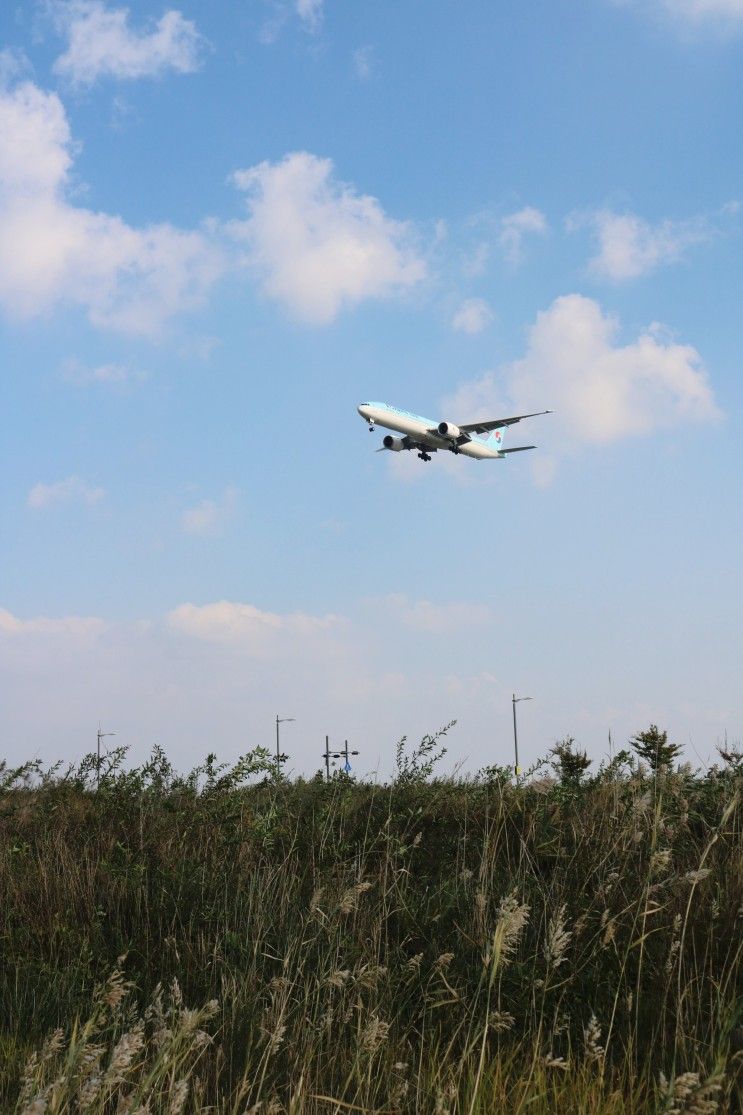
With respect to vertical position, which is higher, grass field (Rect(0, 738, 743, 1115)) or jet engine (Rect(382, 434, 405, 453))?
jet engine (Rect(382, 434, 405, 453))

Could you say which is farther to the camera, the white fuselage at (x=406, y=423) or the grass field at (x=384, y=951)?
the white fuselage at (x=406, y=423)

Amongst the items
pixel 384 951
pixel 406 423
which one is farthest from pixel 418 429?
pixel 384 951

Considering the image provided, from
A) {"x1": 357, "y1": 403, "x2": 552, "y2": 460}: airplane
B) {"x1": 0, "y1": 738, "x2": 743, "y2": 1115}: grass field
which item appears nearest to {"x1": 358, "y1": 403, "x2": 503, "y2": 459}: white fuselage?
{"x1": 357, "y1": 403, "x2": 552, "y2": 460}: airplane

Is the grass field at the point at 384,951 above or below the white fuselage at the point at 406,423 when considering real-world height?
below

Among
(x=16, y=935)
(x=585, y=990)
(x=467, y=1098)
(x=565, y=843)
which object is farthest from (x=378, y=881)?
(x=467, y=1098)

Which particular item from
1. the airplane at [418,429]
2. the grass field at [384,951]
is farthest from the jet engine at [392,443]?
the grass field at [384,951]

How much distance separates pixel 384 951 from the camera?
561 cm

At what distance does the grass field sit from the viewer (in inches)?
145

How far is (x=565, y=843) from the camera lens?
23.2ft

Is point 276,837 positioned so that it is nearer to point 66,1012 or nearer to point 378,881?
point 378,881

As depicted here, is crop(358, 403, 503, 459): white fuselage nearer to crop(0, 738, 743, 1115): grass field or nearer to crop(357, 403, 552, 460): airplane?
crop(357, 403, 552, 460): airplane

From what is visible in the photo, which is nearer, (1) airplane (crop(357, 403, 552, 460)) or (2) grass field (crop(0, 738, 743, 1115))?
(2) grass field (crop(0, 738, 743, 1115))

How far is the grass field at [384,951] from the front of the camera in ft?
12.1

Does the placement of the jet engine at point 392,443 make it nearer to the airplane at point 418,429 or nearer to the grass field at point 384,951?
the airplane at point 418,429
